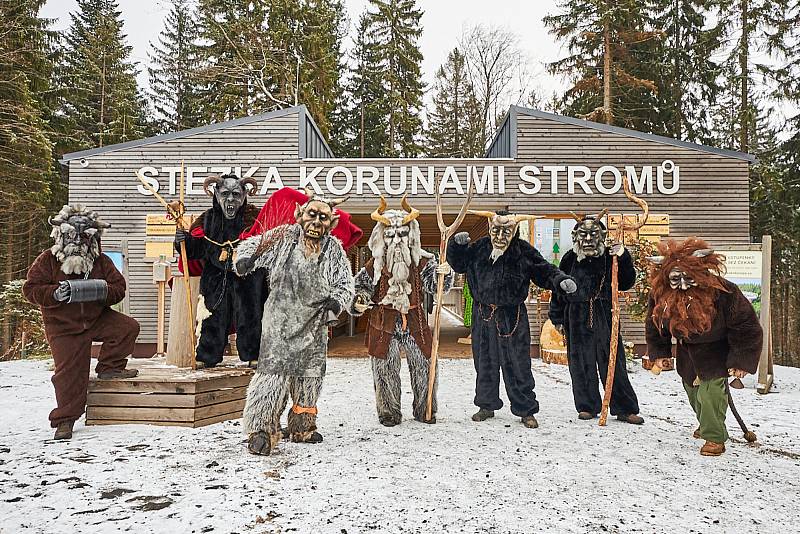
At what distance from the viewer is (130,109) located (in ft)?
60.8

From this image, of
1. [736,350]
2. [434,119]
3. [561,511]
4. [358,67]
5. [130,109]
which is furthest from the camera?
[434,119]

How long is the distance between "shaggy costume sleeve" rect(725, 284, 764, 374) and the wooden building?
206 inches

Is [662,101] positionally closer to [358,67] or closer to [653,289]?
[358,67]

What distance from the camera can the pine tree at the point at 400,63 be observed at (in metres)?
20.9

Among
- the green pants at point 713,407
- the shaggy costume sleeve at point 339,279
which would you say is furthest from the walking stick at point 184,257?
the green pants at point 713,407

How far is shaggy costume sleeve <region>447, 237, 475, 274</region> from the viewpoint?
4551mm

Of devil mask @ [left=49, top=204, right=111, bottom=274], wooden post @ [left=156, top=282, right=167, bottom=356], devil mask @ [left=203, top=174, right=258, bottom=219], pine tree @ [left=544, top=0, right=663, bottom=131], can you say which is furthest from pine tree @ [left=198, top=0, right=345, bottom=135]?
devil mask @ [left=49, top=204, right=111, bottom=274]

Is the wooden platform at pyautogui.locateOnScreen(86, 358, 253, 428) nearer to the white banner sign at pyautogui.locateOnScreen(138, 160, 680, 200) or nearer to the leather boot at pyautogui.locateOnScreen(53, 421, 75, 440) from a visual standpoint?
the leather boot at pyautogui.locateOnScreen(53, 421, 75, 440)

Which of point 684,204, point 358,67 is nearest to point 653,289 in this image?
point 684,204

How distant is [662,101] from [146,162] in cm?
1564

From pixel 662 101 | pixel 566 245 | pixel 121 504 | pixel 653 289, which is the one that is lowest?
pixel 121 504

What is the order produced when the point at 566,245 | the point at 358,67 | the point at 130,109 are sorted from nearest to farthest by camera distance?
the point at 566,245 < the point at 130,109 < the point at 358,67

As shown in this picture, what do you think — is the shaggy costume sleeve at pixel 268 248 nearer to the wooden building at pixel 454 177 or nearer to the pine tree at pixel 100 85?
the wooden building at pixel 454 177

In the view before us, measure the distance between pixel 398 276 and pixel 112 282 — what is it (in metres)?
2.28
